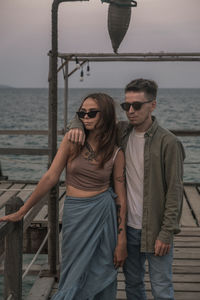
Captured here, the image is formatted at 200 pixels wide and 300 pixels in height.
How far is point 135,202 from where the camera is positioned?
2562 millimetres

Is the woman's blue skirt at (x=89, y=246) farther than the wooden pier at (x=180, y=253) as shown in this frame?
No

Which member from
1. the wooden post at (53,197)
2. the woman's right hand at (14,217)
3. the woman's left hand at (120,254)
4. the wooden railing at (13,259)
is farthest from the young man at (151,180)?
the wooden post at (53,197)

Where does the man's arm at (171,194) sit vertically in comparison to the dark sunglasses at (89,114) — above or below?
below

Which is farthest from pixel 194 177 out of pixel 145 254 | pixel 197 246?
Answer: pixel 145 254

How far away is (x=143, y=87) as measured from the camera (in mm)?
2514

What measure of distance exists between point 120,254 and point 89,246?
20 cm

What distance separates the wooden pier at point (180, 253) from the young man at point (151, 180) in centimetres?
110

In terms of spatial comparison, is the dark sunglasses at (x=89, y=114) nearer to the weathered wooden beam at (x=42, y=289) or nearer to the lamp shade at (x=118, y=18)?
the lamp shade at (x=118, y=18)

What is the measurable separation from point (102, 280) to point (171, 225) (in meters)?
0.54

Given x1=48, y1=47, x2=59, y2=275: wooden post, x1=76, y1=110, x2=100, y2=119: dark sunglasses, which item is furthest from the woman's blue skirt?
x1=48, y1=47, x2=59, y2=275: wooden post

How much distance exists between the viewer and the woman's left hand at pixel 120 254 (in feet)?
8.29

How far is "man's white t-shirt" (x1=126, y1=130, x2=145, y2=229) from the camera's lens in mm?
2540

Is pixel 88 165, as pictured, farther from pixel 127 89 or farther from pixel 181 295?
pixel 181 295

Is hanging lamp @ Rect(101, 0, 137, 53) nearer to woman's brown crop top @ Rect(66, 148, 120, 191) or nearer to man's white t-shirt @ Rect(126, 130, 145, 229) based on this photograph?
man's white t-shirt @ Rect(126, 130, 145, 229)
